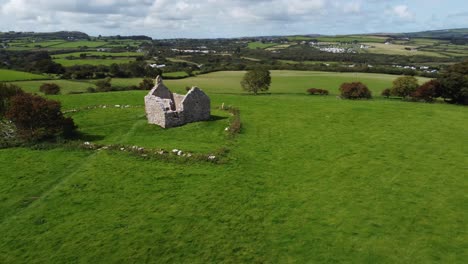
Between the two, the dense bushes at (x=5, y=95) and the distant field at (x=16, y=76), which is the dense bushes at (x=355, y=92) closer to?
the dense bushes at (x=5, y=95)

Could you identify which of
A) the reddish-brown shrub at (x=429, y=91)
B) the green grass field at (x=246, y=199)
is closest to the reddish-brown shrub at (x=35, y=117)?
the green grass field at (x=246, y=199)

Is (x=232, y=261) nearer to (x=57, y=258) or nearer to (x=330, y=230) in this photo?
(x=330, y=230)

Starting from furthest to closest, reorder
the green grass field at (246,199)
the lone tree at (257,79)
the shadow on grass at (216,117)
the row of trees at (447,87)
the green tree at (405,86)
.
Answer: the lone tree at (257,79)
the green tree at (405,86)
the row of trees at (447,87)
the shadow on grass at (216,117)
the green grass field at (246,199)

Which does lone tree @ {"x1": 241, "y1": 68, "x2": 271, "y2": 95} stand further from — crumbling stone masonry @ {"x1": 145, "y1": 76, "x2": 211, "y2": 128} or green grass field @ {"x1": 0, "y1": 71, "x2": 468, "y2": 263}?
green grass field @ {"x1": 0, "y1": 71, "x2": 468, "y2": 263}

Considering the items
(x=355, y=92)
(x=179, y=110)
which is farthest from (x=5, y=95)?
(x=355, y=92)

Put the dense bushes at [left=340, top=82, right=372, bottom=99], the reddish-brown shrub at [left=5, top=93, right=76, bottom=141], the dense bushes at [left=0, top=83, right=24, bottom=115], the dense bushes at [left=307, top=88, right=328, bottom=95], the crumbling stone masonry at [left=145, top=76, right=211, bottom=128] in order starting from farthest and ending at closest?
the dense bushes at [left=307, top=88, right=328, bottom=95] → the dense bushes at [left=340, top=82, right=372, bottom=99] → the crumbling stone masonry at [left=145, top=76, right=211, bottom=128] → the dense bushes at [left=0, top=83, right=24, bottom=115] → the reddish-brown shrub at [left=5, top=93, right=76, bottom=141]

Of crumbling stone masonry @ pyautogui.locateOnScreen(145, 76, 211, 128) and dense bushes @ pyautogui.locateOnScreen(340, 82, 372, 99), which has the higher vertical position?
crumbling stone masonry @ pyautogui.locateOnScreen(145, 76, 211, 128)

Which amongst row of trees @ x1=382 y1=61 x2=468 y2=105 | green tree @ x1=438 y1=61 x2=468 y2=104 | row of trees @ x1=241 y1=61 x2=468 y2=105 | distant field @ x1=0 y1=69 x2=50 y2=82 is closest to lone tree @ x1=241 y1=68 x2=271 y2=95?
row of trees @ x1=241 y1=61 x2=468 y2=105
